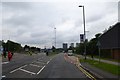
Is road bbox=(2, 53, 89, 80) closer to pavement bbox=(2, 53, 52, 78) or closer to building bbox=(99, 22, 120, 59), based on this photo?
pavement bbox=(2, 53, 52, 78)

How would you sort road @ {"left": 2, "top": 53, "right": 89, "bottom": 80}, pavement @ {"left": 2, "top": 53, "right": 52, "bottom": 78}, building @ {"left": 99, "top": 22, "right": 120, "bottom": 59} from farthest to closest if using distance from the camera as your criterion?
1. building @ {"left": 99, "top": 22, "right": 120, "bottom": 59}
2. pavement @ {"left": 2, "top": 53, "right": 52, "bottom": 78}
3. road @ {"left": 2, "top": 53, "right": 89, "bottom": 80}

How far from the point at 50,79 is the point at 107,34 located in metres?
52.4

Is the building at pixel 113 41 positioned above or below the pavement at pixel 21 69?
above

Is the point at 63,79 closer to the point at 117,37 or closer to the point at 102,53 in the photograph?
the point at 117,37

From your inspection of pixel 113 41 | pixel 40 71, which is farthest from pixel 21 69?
pixel 113 41

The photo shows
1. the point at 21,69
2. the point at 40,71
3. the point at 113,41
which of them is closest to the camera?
the point at 40,71

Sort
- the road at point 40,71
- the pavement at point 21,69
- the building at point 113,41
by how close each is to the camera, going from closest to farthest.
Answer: the road at point 40,71 < the pavement at point 21,69 < the building at point 113,41

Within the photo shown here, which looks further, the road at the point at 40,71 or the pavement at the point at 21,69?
the pavement at the point at 21,69

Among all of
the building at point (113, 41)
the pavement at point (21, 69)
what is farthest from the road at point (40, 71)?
the building at point (113, 41)

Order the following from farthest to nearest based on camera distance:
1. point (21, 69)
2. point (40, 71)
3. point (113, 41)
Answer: point (113, 41)
point (21, 69)
point (40, 71)

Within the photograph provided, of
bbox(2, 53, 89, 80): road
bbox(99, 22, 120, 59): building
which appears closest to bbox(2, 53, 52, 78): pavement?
bbox(2, 53, 89, 80): road

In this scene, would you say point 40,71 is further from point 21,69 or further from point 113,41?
point 113,41

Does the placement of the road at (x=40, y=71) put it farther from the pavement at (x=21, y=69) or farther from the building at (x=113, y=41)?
the building at (x=113, y=41)

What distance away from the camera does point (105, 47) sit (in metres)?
70.5
